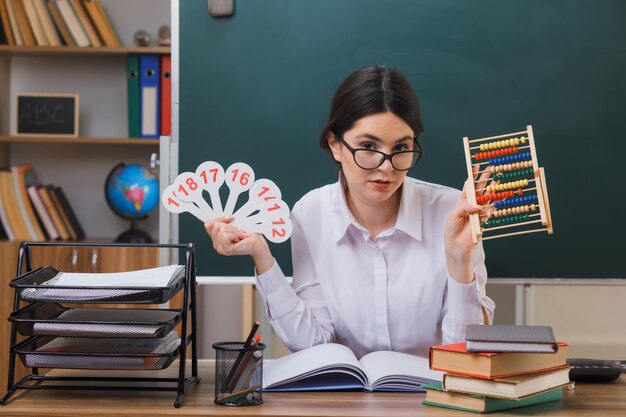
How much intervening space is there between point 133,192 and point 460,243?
8.27ft

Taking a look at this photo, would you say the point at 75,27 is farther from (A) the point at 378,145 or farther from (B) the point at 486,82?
(A) the point at 378,145

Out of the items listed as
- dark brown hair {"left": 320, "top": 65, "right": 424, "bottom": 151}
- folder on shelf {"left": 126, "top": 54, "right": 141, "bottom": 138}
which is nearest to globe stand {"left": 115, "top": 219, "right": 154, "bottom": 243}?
folder on shelf {"left": 126, "top": 54, "right": 141, "bottom": 138}

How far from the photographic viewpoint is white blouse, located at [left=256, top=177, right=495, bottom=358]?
1.97 m

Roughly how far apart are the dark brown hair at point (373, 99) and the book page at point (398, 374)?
564 mm

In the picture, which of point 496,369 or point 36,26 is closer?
point 496,369

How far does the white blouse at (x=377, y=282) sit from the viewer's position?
1.97 m

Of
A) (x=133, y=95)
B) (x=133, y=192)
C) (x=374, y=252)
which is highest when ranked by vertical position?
(x=133, y=95)

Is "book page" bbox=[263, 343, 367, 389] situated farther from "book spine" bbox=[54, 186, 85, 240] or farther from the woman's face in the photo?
"book spine" bbox=[54, 186, 85, 240]

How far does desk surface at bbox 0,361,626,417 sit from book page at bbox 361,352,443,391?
0.02m

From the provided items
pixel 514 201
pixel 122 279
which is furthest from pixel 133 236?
pixel 514 201

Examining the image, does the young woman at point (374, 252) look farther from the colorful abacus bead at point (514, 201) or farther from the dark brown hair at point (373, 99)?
the colorful abacus bead at point (514, 201)

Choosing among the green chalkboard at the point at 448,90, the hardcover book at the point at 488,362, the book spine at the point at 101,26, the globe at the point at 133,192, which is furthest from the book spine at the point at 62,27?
the hardcover book at the point at 488,362

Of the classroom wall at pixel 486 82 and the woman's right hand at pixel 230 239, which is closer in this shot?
the woman's right hand at pixel 230 239

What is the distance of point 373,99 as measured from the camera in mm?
1896
